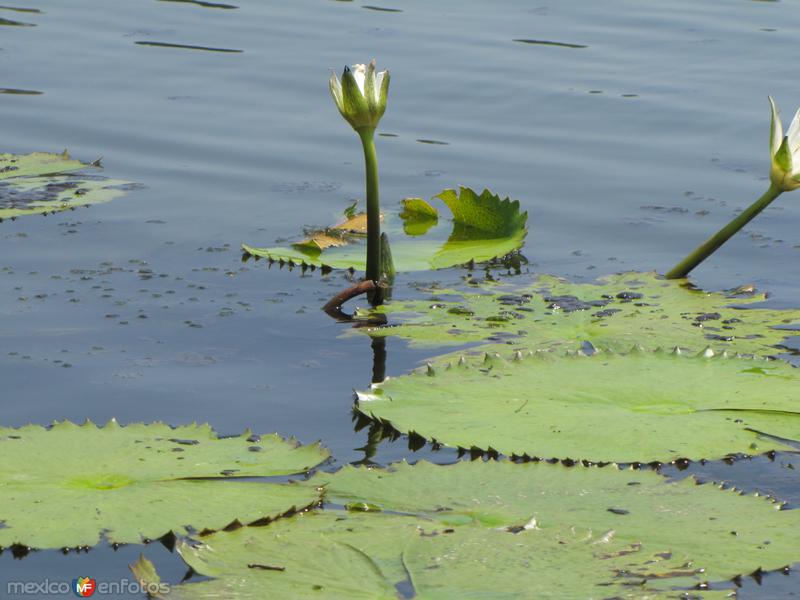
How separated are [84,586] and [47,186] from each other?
2.92 metres

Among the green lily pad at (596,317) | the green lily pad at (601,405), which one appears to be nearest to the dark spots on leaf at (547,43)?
the green lily pad at (596,317)

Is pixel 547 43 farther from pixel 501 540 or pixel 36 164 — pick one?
pixel 501 540

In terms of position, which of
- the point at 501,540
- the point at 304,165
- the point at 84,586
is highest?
the point at 304,165

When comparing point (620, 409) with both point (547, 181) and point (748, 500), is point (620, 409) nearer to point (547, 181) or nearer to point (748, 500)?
point (748, 500)

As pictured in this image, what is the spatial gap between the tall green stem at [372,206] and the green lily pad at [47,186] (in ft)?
4.71

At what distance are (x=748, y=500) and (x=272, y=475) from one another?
93 centimetres

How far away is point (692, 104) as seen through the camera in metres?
6.31

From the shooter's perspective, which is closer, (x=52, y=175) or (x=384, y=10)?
(x=52, y=175)

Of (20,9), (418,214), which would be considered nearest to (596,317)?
(418,214)

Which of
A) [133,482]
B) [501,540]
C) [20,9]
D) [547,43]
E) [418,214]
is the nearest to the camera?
[501,540]

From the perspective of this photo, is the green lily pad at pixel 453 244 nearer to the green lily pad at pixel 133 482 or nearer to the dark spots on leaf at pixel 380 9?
the green lily pad at pixel 133 482

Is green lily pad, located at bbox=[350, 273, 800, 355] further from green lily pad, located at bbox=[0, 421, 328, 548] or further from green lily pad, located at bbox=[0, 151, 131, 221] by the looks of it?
green lily pad, located at bbox=[0, 151, 131, 221]

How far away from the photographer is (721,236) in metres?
3.71

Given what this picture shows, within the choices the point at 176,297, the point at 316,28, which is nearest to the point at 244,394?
the point at 176,297
